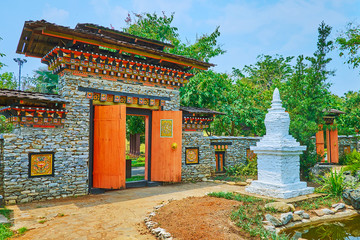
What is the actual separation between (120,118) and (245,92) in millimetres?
11493

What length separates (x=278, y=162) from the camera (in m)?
7.34

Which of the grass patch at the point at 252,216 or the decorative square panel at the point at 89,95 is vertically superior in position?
the decorative square panel at the point at 89,95

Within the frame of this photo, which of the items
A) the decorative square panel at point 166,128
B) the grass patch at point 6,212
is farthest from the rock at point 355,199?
the grass patch at point 6,212

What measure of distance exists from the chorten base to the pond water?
125 centimetres

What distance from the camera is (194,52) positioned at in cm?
1848

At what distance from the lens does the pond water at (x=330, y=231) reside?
5195 millimetres

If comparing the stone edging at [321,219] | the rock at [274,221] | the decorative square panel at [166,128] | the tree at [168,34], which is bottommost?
the stone edging at [321,219]

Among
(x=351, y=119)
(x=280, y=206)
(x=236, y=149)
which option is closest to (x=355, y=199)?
(x=280, y=206)

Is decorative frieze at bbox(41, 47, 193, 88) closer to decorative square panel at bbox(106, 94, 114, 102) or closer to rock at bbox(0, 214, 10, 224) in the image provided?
decorative square panel at bbox(106, 94, 114, 102)

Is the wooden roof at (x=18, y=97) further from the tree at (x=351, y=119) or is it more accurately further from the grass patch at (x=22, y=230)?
the tree at (x=351, y=119)

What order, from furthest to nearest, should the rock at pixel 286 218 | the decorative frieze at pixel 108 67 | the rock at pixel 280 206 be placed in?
the decorative frieze at pixel 108 67
the rock at pixel 280 206
the rock at pixel 286 218

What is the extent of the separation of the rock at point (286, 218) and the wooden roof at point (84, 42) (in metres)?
7.29

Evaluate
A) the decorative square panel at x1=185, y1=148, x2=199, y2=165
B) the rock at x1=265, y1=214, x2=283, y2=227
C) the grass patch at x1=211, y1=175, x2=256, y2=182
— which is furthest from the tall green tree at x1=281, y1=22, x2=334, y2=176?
the rock at x1=265, y1=214, x2=283, y2=227

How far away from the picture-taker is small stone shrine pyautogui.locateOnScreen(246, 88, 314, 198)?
23.7ft
